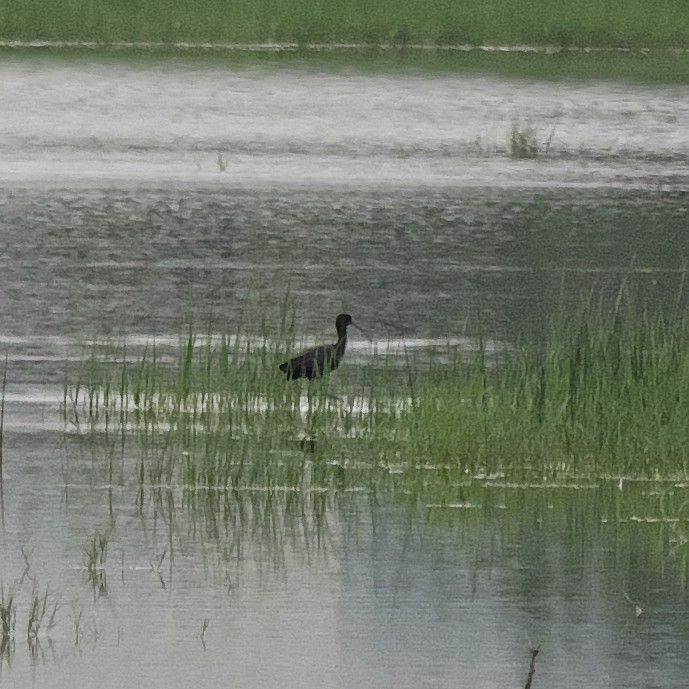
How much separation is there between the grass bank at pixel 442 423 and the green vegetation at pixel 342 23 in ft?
106

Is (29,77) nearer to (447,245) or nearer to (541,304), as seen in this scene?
(447,245)

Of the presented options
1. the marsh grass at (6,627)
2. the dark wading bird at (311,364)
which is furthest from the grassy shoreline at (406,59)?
the marsh grass at (6,627)

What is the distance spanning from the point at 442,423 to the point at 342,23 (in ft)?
110

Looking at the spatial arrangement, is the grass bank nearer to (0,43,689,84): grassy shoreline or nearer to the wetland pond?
the wetland pond

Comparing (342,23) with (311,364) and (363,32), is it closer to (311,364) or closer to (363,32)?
(363,32)

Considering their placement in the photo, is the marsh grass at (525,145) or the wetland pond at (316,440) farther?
the marsh grass at (525,145)

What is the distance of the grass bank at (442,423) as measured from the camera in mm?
10109

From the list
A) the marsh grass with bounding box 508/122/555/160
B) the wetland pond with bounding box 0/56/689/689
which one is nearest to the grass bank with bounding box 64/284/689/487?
the wetland pond with bounding box 0/56/689/689

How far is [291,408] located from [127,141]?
22.2 m

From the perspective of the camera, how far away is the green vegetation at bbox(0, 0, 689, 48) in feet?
142

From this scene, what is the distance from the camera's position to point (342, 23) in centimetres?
4334

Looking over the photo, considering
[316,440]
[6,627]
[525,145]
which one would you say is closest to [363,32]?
[525,145]

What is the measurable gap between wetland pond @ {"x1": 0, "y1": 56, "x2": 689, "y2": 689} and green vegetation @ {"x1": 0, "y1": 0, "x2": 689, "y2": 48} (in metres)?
8.56

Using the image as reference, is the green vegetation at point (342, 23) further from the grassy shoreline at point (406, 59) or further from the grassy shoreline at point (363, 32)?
the grassy shoreline at point (406, 59)
